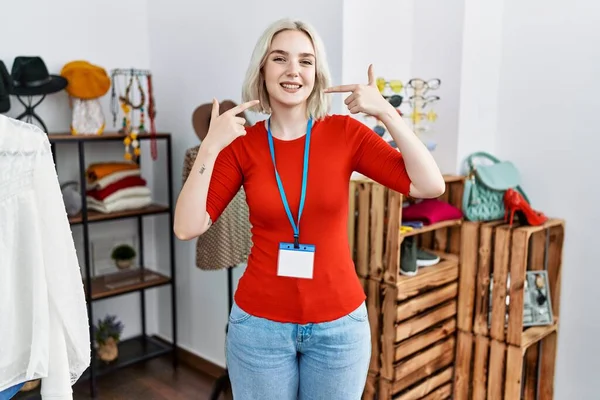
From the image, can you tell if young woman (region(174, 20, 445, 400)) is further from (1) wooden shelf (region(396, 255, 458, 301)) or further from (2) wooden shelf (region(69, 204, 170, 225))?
(2) wooden shelf (region(69, 204, 170, 225))

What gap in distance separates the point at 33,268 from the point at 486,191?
6.35 ft

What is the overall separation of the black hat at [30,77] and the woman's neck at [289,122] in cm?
165

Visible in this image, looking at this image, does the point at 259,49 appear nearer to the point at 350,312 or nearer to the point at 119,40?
the point at 350,312

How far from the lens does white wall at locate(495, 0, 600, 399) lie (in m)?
2.50

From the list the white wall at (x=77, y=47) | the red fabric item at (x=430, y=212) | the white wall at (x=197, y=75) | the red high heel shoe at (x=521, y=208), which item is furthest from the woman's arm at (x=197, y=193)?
the white wall at (x=77, y=47)

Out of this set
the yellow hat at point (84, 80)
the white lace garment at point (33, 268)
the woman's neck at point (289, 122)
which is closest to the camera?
the white lace garment at point (33, 268)

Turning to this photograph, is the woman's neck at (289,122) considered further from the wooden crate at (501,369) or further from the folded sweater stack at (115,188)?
the folded sweater stack at (115,188)

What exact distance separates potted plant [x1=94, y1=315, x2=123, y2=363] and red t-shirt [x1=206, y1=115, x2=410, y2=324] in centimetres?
195

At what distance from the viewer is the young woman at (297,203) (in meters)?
1.50

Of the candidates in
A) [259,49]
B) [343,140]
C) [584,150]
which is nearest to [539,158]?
[584,150]

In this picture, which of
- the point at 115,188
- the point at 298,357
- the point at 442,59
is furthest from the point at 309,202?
the point at 115,188

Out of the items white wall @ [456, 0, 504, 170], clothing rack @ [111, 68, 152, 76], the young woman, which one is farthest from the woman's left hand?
clothing rack @ [111, 68, 152, 76]

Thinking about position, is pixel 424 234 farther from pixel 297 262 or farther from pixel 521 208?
pixel 297 262

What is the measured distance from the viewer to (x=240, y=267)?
3037 mm
